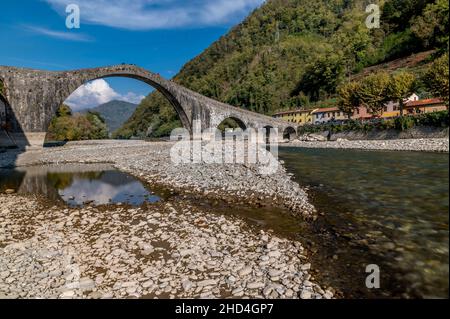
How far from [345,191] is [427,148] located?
2157 cm

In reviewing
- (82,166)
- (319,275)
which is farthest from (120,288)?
(82,166)

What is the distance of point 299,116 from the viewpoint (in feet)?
279

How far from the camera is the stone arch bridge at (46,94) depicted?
38562 mm

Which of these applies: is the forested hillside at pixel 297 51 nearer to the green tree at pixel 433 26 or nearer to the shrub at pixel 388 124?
the green tree at pixel 433 26

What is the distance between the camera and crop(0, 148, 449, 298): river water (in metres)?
5.03

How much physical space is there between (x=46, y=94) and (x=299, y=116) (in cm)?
6393

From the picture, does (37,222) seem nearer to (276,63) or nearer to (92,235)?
(92,235)

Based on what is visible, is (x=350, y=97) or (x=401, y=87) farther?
(x=350, y=97)

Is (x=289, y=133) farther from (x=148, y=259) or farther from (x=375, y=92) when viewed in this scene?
(x=148, y=259)

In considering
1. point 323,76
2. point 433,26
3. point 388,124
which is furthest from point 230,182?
point 433,26

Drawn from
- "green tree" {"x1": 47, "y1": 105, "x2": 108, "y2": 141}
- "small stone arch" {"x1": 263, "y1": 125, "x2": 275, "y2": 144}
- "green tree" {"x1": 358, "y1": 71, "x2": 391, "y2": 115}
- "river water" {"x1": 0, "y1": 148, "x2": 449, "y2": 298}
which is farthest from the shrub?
"green tree" {"x1": 47, "y1": 105, "x2": 108, "y2": 141}

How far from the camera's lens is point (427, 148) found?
28.3 meters

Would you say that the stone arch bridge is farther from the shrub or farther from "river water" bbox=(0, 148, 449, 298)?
"river water" bbox=(0, 148, 449, 298)

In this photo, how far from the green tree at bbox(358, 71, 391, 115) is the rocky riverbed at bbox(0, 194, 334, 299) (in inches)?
1949
